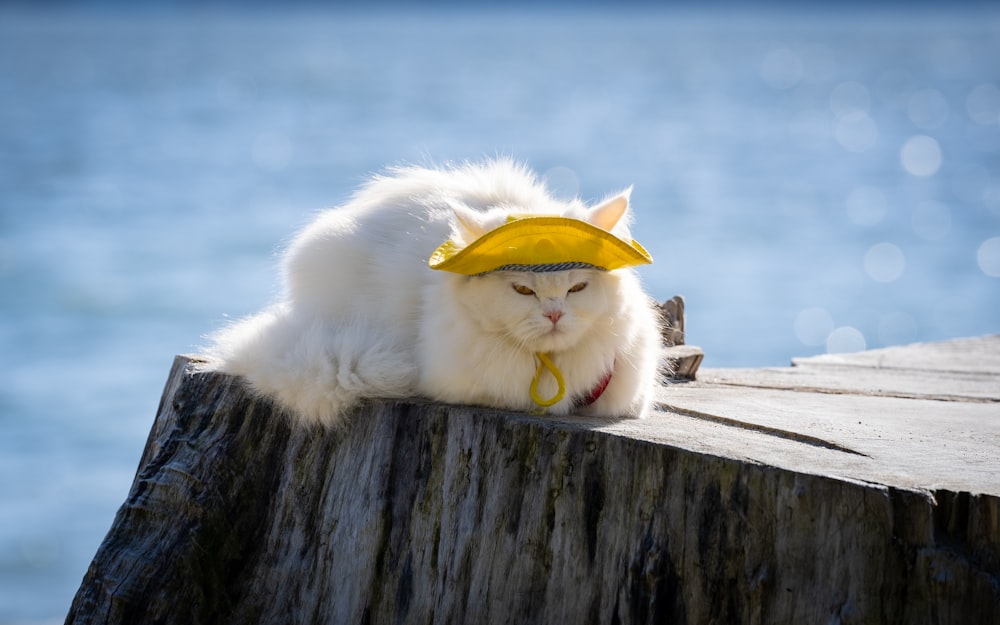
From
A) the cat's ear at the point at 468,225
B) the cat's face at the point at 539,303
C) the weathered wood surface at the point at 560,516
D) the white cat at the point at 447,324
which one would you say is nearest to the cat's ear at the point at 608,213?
the white cat at the point at 447,324

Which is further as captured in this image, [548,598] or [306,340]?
[306,340]

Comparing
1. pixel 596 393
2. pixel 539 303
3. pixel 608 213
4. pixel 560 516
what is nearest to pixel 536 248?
pixel 539 303

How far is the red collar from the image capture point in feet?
8.09

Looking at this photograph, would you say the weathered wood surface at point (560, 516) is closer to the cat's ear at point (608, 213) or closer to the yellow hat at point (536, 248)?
the yellow hat at point (536, 248)

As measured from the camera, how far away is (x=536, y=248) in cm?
226

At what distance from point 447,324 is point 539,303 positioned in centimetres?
23

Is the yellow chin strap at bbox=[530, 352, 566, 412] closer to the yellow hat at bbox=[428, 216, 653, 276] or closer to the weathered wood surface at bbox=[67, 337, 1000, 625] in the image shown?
the weathered wood surface at bbox=[67, 337, 1000, 625]

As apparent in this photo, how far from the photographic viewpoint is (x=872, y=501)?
1.92 metres

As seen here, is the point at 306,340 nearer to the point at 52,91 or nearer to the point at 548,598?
the point at 548,598

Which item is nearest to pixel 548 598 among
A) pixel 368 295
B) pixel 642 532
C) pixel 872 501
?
pixel 642 532

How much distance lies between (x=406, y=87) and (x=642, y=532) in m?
25.3

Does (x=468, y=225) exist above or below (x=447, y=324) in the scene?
above

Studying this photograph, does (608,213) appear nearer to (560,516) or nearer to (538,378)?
(538,378)

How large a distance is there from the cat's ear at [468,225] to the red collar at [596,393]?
45 centimetres
